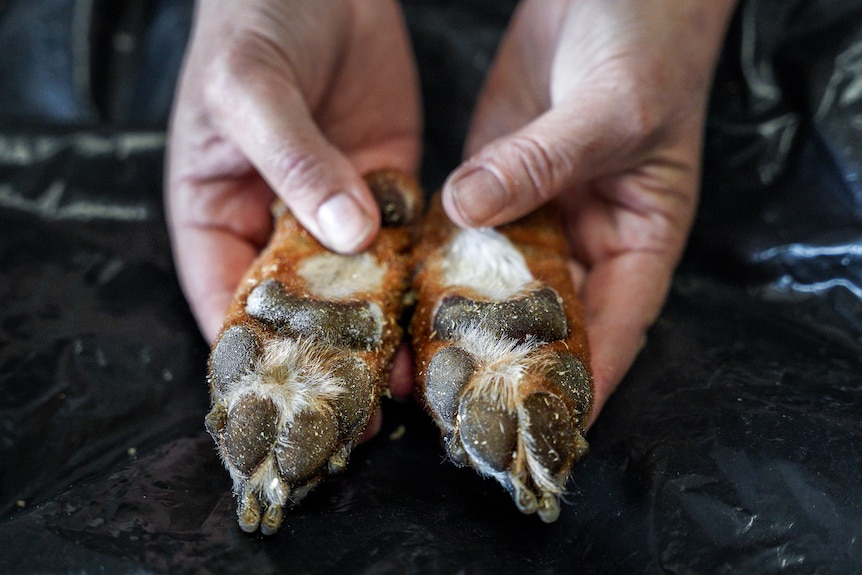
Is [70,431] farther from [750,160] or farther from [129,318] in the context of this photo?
[750,160]

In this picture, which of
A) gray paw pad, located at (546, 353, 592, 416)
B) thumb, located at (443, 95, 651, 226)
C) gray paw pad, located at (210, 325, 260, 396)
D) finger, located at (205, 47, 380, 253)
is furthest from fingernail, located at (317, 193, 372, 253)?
gray paw pad, located at (546, 353, 592, 416)

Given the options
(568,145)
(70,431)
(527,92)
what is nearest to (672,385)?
(568,145)

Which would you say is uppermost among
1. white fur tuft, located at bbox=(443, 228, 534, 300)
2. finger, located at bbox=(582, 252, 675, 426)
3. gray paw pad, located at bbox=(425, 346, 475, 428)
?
gray paw pad, located at bbox=(425, 346, 475, 428)

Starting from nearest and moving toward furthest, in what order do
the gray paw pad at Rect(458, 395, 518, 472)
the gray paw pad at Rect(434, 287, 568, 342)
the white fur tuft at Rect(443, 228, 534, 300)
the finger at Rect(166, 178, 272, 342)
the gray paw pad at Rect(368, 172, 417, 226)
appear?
1. the gray paw pad at Rect(458, 395, 518, 472)
2. the gray paw pad at Rect(434, 287, 568, 342)
3. the white fur tuft at Rect(443, 228, 534, 300)
4. the gray paw pad at Rect(368, 172, 417, 226)
5. the finger at Rect(166, 178, 272, 342)

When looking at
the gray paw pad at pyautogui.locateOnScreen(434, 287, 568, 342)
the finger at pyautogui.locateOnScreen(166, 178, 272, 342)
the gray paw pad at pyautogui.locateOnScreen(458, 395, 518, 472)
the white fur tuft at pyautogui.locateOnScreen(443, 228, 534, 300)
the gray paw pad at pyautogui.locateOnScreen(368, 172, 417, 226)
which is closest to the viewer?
the gray paw pad at pyautogui.locateOnScreen(458, 395, 518, 472)

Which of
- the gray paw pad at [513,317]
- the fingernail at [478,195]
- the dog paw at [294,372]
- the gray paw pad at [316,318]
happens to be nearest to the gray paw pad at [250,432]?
the dog paw at [294,372]

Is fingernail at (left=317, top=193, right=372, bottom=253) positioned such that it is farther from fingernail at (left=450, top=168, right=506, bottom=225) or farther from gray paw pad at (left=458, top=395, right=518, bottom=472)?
gray paw pad at (left=458, top=395, right=518, bottom=472)

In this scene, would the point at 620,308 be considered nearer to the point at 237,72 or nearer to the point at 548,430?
the point at 548,430

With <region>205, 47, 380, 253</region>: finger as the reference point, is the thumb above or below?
above

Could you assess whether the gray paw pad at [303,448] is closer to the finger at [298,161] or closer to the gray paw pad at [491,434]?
the gray paw pad at [491,434]
